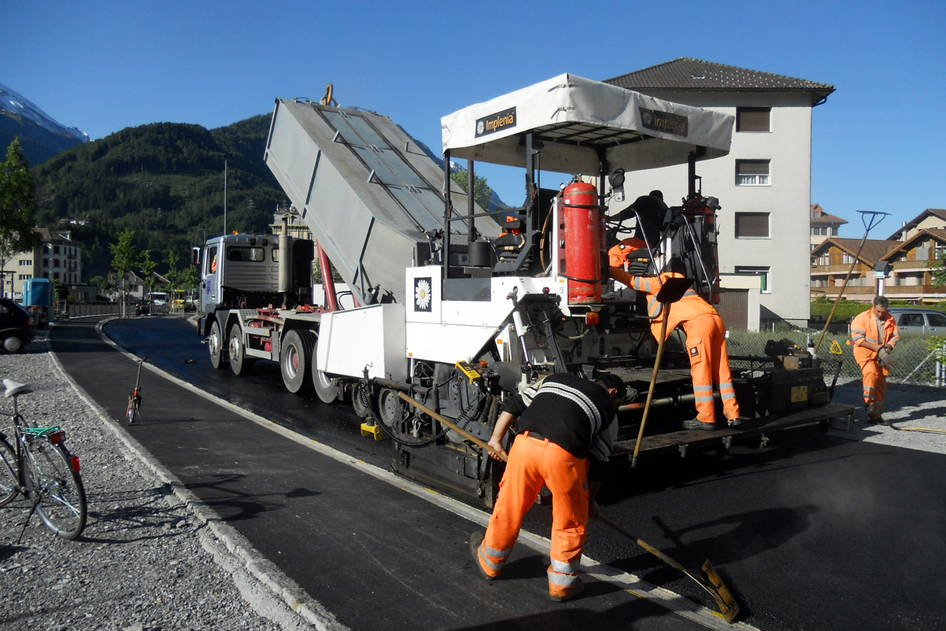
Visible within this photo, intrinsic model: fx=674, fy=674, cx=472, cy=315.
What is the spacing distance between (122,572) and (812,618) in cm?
386

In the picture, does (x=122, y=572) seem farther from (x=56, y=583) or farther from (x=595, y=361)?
(x=595, y=361)

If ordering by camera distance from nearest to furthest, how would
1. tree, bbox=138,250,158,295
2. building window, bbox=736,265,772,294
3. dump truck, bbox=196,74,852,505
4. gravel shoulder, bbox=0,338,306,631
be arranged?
1. gravel shoulder, bbox=0,338,306,631
2. dump truck, bbox=196,74,852,505
3. building window, bbox=736,265,772,294
4. tree, bbox=138,250,158,295

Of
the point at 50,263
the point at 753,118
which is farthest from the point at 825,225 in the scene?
the point at 50,263

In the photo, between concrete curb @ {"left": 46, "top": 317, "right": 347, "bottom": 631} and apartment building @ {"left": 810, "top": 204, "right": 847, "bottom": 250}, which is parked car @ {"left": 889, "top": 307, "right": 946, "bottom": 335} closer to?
concrete curb @ {"left": 46, "top": 317, "right": 347, "bottom": 631}

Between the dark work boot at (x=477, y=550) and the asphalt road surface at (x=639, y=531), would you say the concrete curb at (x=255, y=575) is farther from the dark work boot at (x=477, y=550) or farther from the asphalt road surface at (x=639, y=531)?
the dark work boot at (x=477, y=550)

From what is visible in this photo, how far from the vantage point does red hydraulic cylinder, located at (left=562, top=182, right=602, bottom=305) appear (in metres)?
5.27

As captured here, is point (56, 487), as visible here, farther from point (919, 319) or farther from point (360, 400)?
point (919, 319)

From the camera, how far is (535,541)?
4.61m

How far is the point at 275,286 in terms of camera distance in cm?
1403

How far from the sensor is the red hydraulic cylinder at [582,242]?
527 centimetres

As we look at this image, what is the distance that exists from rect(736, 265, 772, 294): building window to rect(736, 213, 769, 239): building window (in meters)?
1.36

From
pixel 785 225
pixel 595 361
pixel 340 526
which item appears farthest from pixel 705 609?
pixel 785 225

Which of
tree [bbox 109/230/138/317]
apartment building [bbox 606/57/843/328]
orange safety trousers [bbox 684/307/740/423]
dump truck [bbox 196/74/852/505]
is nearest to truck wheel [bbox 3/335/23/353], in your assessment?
dump truck [bbox 196/74/852/505]

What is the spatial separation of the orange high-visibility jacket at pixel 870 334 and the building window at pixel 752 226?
887 inches
